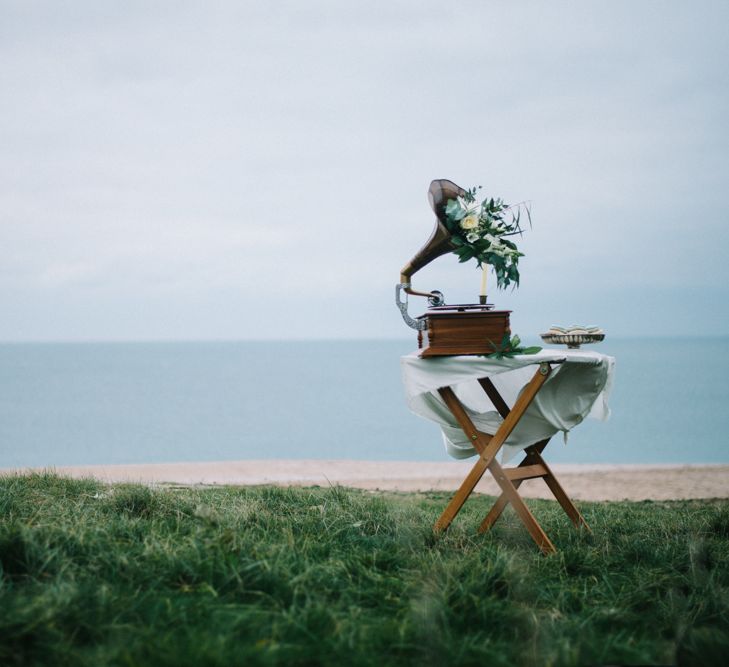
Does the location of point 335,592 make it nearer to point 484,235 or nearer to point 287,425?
point 484,235

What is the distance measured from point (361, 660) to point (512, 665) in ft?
1.70

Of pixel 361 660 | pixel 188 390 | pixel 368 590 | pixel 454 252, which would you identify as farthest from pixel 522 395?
pixel 188 390

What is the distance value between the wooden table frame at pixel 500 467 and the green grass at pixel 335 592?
0.14 metres

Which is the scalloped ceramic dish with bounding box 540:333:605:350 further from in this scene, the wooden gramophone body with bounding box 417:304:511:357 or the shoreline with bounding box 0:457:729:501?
the shoreline with bounding box 0:457:729:501

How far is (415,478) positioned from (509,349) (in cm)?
928

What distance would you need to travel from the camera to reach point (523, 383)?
4465 mm

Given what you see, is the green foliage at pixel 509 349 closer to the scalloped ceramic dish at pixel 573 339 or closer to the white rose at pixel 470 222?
the scalloped ceramic dish at pixel 573 339

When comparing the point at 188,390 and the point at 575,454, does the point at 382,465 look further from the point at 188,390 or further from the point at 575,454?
the point at 188,390

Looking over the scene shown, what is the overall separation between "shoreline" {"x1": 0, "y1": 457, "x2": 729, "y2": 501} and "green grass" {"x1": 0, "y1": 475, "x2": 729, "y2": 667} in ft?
17.6

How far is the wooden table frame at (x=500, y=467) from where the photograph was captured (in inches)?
143

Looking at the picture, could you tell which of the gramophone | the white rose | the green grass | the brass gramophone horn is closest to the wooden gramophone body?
the gramophone

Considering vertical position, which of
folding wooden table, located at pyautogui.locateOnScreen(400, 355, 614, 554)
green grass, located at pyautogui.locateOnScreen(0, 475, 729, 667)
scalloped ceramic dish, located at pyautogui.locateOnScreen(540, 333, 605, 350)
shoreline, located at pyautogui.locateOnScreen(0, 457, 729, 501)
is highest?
scalloped ceramic dish, located at pyautogui.locateOnScreen(540, 333, 605, 350)

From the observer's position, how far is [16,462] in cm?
2705

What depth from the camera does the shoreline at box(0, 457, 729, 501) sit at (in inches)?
394
